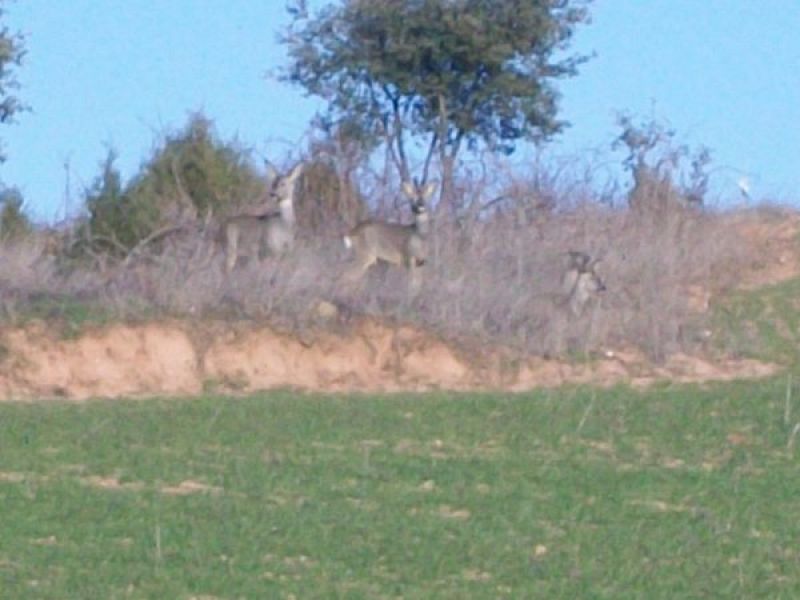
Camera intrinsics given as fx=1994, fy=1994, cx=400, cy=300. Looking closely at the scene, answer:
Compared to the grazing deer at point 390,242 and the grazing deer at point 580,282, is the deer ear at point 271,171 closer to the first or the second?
the grazing deer at point 390,242

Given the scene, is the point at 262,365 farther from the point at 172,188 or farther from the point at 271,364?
the point at 172,188

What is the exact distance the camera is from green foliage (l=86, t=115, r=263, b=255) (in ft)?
110

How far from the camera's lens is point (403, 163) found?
3666cm

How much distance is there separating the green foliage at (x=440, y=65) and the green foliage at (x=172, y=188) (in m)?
4.20

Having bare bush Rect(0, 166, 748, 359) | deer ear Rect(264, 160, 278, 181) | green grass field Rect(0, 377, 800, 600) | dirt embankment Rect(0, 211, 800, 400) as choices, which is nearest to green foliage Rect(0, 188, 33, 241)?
bare bush Rect(0, 166, 748, 359)

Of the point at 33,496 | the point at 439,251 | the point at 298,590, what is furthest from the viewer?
the point at 439,251

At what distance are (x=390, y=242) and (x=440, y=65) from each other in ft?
28.8

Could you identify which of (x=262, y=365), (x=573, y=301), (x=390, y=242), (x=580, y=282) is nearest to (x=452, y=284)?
(x=573, y=301)

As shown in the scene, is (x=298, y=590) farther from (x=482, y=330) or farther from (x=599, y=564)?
(x=482, y=330)

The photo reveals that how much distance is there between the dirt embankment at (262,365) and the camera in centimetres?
2581

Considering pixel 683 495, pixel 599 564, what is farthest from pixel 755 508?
pixel 599 564

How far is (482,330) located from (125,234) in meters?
8.16

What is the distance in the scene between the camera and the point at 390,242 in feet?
101

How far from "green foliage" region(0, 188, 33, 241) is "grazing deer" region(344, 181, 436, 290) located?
5.89 metres
